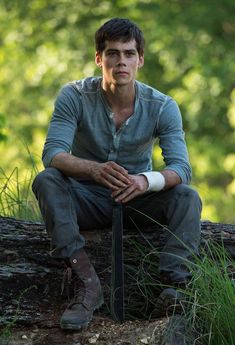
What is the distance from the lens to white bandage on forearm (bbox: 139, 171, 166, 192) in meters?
5.34

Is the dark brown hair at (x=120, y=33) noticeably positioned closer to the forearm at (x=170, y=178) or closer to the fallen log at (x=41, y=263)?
the forearm at (x=170, y=178)

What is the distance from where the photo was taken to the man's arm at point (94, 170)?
17.2 feet

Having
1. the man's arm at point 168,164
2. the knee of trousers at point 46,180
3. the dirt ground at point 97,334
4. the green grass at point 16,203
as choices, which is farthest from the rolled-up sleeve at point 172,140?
the green grass at point 16,203

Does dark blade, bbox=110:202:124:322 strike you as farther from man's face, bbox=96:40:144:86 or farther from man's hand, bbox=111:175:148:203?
man's face, bbox=96:40:144:86

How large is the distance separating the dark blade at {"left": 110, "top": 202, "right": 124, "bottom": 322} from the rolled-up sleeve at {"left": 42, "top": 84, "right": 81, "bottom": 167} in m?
0.43

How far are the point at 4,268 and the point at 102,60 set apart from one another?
4.16 ft

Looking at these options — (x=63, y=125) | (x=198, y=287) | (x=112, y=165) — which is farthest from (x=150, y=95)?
(x=198, y=287)

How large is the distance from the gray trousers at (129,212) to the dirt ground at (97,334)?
336 mm

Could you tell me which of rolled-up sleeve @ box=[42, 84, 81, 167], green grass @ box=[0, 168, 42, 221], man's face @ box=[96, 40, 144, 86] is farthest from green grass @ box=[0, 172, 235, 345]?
man's face @ box=[96, 40, 144, 86]

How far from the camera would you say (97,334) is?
5.03m

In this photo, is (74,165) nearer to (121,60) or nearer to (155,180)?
(155,180)

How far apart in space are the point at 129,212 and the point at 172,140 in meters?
0.46

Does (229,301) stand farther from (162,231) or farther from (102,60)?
(102,60)

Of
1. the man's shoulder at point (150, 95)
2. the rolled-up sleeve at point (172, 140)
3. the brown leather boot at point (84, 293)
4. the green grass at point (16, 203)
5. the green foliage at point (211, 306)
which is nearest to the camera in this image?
the green foliage at point (211, 306)
